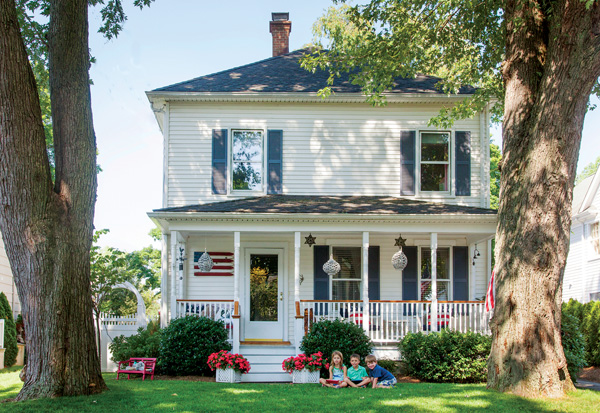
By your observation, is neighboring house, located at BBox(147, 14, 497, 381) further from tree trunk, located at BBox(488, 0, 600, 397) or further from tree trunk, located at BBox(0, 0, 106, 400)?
tree trunk, located at BBox(0, 0, 106, 400)

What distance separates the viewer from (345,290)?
14172 millimetres

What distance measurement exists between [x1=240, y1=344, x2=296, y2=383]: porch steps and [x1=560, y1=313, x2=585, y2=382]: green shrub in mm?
5401

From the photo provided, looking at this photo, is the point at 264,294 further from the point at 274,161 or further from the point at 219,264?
the point at 274,161

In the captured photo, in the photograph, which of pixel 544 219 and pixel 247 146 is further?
pixel 247 146

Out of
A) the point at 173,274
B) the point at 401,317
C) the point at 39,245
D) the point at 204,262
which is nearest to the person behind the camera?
the point at 39,245

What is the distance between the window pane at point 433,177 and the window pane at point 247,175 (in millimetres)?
4180

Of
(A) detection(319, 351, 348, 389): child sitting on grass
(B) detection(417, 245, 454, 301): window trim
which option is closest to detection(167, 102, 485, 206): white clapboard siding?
(B) detection(417, 245, 454, 301): window trim

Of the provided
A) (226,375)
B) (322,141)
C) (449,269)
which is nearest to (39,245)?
(226,375)

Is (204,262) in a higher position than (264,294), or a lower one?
higher

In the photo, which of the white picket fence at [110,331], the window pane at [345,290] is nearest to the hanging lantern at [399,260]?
the window pane at [345,290]

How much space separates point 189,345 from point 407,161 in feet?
22.9

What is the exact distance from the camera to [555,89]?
28.3 feet

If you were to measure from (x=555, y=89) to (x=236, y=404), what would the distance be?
21.3 feet

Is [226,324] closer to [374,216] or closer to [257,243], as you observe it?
[257,243]
